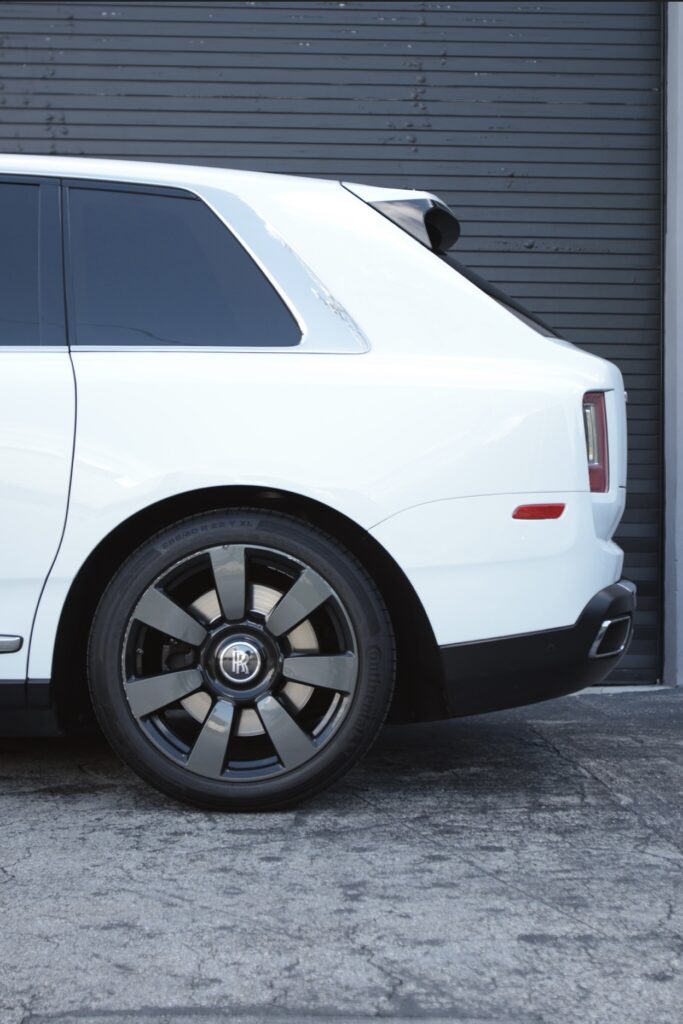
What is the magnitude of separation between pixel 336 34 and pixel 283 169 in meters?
0.77

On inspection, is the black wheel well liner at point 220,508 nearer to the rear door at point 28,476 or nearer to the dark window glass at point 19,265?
the rear door at point 28,476

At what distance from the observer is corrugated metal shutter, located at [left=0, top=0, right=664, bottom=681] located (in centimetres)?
591

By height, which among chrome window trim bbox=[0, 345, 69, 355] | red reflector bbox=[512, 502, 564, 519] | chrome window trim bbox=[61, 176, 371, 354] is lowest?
red reflector bbox=[512, 502, 564, 519]

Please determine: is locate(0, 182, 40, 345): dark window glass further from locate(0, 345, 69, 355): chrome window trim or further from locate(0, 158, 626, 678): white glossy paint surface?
locate(0, 158, 626, 678): white glossy paint surface

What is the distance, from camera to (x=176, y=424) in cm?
297

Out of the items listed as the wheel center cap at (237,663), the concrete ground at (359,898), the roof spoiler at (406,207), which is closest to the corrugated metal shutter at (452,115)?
the roof spoiler at (406,207)

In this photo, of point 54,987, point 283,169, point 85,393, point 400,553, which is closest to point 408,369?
point 400,553

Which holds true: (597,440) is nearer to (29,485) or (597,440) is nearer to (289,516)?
(289,516)

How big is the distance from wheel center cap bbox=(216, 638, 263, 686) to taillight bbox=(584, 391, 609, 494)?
1.04 metres

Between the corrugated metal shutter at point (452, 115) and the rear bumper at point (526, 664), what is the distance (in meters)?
2.97

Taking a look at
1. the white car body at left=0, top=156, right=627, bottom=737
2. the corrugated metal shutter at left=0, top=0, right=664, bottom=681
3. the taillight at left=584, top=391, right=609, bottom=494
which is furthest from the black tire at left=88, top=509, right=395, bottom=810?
the corrugated metal shutter at left=0, top=0, right=664, bottom=681

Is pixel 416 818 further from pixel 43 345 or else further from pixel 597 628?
pixel 43 345

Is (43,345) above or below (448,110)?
below

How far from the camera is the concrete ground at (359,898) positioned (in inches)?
76.8
